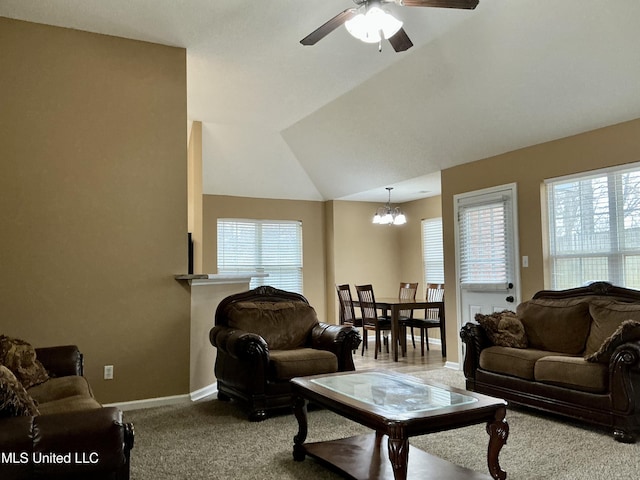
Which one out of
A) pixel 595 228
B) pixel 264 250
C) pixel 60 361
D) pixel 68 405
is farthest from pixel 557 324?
pixel 264 250

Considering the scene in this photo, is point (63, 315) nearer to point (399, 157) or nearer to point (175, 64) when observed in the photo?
point (175, 64)

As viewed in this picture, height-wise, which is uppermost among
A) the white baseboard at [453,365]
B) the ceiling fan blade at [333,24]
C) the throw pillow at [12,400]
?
the ceiling fan blade at [333,24]

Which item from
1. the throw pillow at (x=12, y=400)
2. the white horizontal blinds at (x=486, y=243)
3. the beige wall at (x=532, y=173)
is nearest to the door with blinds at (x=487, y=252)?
the white horizontal blinds at (x=486, y=243)

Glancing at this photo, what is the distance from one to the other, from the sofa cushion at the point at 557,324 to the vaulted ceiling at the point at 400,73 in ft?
5.55

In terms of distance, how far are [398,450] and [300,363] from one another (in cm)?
196

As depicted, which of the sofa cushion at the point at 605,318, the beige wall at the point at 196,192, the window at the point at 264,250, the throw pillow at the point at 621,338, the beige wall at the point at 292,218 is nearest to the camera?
the throw pillow at the point at 621,338

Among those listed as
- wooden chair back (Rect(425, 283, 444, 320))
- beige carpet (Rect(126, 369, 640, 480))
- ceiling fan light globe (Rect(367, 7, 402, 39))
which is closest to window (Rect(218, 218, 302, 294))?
wooden chair back (Rect(425, 283, 444, 320))

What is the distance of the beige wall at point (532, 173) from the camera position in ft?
15.4

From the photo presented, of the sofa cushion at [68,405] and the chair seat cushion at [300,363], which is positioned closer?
the sofa cushion at [68,405]

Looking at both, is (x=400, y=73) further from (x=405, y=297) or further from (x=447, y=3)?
(x=405, y=297)

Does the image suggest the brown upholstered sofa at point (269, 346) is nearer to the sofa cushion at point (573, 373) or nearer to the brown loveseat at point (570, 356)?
the brown loveseat at point (570, 356)

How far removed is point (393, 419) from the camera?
8.25ft

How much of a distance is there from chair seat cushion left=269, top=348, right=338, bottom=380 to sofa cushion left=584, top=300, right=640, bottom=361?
6.80 feet

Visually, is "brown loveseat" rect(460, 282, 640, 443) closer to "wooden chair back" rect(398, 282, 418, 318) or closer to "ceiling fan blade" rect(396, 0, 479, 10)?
"ceiling fan blade" rect(396, 0, 479, 10)
